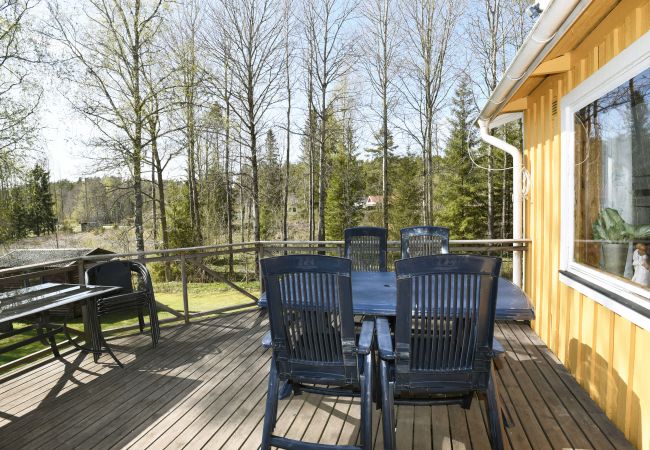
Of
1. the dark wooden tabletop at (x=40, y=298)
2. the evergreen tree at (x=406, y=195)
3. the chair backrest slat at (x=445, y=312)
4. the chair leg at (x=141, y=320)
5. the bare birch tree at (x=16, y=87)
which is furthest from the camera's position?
the evergreen tree at (x=406, y=195)

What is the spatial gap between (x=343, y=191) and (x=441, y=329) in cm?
1834

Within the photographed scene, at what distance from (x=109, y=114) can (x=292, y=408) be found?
9835 mm

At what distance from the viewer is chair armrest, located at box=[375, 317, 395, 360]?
1.75 meters

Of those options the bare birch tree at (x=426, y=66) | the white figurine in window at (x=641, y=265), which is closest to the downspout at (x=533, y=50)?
the white figurine in window at (x=641, y=265)

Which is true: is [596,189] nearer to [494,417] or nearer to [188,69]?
[494,417]

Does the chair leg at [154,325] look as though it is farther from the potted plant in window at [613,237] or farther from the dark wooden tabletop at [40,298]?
the potted plant in window at [613,237]

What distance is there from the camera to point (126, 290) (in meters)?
4.28

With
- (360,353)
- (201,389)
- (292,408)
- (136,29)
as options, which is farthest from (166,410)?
(136,29)

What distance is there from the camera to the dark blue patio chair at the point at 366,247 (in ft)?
11.8

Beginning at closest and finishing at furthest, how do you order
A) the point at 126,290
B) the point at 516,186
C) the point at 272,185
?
the point at 126,290 < the point at 516,186 < the point at 272,185

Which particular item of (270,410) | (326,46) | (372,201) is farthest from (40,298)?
(372,201)

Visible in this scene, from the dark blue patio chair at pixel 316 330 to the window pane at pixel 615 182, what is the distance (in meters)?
1.60

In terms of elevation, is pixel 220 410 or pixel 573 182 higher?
pixel 573 182

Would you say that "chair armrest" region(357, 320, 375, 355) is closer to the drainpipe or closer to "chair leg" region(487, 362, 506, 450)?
"chair leg" region(487, 362, 506, 450)
